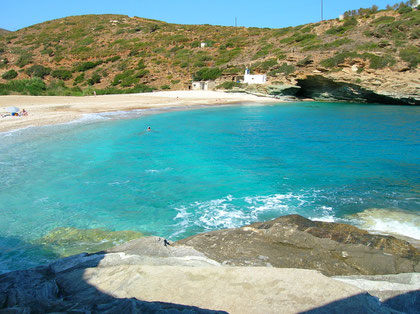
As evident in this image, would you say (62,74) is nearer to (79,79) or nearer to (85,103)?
(79,79)

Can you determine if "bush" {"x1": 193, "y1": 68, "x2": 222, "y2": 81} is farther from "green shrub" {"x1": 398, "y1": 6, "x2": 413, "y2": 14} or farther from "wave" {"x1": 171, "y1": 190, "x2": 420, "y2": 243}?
"wave" {"x1": 171, "y1": 190, "x2": 420, "y2": 243}

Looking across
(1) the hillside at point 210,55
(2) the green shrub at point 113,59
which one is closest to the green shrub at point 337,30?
(1) the hillside at point 210,55

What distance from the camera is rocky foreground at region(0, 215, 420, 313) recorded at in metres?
3.29

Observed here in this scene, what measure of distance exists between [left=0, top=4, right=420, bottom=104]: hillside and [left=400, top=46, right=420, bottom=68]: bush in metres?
0.09

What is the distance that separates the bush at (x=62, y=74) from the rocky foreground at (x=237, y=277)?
55234 mm

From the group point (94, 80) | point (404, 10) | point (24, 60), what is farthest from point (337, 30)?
point (24, 60)

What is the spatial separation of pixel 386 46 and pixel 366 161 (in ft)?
101

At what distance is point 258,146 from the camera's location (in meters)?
16.9

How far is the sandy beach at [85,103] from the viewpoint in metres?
24.0

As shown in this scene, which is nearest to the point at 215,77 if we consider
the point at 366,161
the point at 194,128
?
the point at 194,128

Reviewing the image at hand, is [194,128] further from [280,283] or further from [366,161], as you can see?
[280,283]

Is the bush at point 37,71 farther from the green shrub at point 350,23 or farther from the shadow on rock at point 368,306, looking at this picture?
the shadow on rock at point 368,306

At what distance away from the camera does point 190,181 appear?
37.6 feet

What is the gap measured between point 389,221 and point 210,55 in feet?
179
